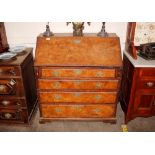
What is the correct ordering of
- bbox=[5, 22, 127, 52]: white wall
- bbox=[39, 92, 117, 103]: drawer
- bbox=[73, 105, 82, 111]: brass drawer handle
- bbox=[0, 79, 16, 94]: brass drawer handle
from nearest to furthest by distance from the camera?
bbox=[0, 79, 16, 94]: brass drawer handle < bbox=[39, 92, 117, 103]: drawer < bbox=[73, 105, 82, 111]: brass drawer handle < bbox=[5, 22, 127, 52]: white wall

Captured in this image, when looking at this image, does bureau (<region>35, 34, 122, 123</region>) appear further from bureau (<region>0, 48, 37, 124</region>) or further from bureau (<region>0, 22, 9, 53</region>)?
bureau (<region>0, 22, 9, 53</region>)

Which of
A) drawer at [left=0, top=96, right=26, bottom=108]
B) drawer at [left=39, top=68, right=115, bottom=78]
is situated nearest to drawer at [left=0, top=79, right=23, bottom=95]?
drawer at [left=0, top=96, right=26, bottom=108]

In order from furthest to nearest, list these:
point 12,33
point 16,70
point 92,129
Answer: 1. point 12,33
2. point 92,129
3. point 16,70

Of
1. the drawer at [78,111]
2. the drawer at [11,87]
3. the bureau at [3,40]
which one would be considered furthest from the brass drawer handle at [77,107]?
the bureau at [3,40]

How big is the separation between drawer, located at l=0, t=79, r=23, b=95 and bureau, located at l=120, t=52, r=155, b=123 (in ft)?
5.36

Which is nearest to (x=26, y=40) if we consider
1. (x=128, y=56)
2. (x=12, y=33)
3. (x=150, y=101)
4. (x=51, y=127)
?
(x=12, y=33)

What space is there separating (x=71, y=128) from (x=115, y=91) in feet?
3.06

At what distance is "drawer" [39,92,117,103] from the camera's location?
278cm

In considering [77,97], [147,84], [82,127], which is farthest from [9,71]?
→ [147,84]

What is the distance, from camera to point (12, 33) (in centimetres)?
317

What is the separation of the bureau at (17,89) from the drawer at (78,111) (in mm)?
299

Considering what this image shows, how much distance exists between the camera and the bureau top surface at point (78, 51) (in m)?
2.56

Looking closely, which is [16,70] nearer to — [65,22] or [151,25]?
[65,22]

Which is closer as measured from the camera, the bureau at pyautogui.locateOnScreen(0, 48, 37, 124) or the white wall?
the bureau at pyautogui.locateOnScreen(0, 48, 37, 124)
